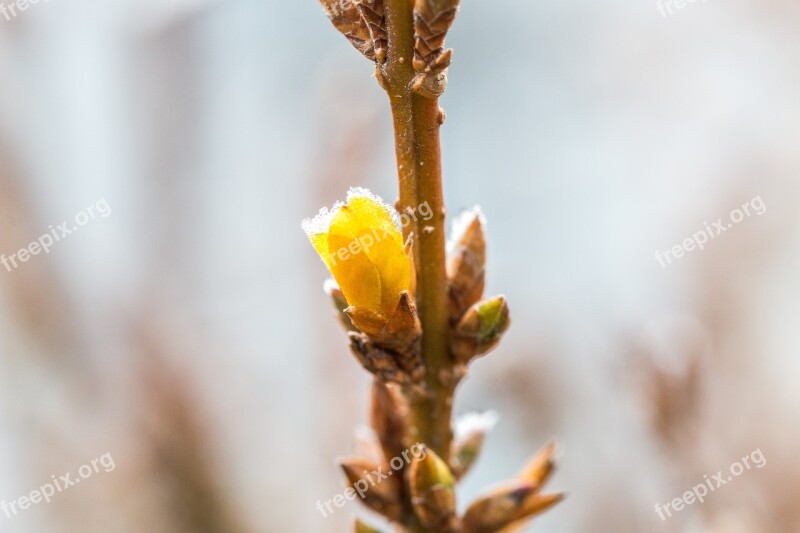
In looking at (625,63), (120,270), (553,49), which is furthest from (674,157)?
(120,270)

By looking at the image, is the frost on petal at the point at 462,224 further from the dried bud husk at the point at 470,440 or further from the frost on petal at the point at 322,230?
the dried bud husk at the point at 470,440

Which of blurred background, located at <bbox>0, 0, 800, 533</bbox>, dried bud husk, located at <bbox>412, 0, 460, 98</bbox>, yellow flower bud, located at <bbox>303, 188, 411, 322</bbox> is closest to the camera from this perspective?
dried bud husk, located at <bbox>412, 0, 460, 98</bbox>

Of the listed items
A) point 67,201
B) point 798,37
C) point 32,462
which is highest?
point 67,201

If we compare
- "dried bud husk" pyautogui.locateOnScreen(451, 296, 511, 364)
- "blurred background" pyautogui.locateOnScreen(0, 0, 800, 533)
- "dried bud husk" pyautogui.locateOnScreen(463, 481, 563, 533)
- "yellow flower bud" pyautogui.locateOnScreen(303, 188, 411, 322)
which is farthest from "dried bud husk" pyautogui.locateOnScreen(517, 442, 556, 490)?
"blurred background" pyautogui.locateOnScreen(0, 0, 800, 533)

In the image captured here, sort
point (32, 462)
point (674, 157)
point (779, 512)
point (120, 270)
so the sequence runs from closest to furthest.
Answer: point (779, 512) < point (32, 462) < point (120, 270) < point (674, 157)

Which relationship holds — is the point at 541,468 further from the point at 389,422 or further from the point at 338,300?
the point at 338,300

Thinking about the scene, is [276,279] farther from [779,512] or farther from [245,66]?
[779,512]

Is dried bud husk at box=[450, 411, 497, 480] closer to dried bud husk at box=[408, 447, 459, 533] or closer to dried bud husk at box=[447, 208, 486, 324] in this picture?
dried bud husk at box=[408, 447, 459, 533]
